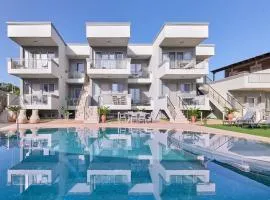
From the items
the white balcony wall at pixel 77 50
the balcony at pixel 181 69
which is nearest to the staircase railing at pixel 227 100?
the balcony at pixel 181 69

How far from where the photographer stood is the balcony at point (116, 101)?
2503 cm

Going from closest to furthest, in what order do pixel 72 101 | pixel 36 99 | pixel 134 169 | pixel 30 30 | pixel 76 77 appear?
1. pixel 134 169
2. pixel 30 30
3. pixel 36 99
4. pixel 72 101
5. pixel 76 77

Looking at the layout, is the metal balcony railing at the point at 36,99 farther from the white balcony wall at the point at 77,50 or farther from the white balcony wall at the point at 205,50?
the white balcony wall at the point at 205,50

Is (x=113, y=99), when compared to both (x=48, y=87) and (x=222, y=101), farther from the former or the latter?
(x=222, y=101)

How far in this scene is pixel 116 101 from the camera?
83.0 feet

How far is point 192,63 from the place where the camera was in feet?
85.5

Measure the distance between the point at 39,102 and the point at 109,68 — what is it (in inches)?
318

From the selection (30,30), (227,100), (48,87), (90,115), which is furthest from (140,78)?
(30,30)

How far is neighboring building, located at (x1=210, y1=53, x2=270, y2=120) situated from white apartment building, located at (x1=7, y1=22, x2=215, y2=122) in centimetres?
356

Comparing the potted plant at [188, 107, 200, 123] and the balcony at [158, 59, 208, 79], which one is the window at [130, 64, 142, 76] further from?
the potted plant at [188, 107, 200, 123]

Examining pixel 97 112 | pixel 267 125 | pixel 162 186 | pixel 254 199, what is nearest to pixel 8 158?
pixel 162 186

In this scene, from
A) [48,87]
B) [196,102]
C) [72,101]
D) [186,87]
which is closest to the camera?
[196,102]

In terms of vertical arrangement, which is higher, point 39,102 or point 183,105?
point 39,102

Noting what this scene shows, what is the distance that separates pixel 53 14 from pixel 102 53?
6940 millimetres
